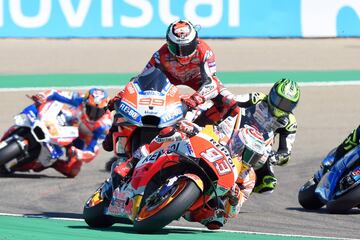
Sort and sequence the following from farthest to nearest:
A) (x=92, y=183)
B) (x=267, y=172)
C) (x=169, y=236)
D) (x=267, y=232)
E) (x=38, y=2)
A: 1. (x=38, y=2)
2. (x=92, y=183)
3. (x=267, y=172)
4. (x=267, y=232)
5. (x=169, y=236)

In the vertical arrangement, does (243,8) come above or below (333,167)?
below

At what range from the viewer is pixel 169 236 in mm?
8219

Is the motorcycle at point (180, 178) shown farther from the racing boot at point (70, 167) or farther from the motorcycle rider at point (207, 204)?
the racing boot at point (70, 167)

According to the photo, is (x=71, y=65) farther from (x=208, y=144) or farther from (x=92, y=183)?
(x=208, y=144)

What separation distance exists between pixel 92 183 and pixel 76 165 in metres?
0.69

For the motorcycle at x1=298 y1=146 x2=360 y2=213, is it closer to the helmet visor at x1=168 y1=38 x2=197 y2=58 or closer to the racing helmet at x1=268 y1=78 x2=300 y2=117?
the racing helmet at x1=268 y1=78 x2=300 y2=117

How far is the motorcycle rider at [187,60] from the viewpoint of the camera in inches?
436

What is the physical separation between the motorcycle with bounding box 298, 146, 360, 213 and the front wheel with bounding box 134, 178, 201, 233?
3.06m

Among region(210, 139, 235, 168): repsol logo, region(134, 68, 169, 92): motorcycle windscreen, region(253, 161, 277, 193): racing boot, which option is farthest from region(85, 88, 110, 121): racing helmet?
region(210, 139, 235, 168): repsol logo

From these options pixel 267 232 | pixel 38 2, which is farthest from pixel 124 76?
pixel 267 232

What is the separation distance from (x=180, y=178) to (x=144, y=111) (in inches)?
37.2

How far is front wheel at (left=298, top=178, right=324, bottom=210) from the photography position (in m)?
11.5

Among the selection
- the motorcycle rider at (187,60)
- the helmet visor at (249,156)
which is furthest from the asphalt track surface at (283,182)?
the motorcycle rider at (187,60)

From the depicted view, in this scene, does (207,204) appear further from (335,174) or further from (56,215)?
(335,174)
